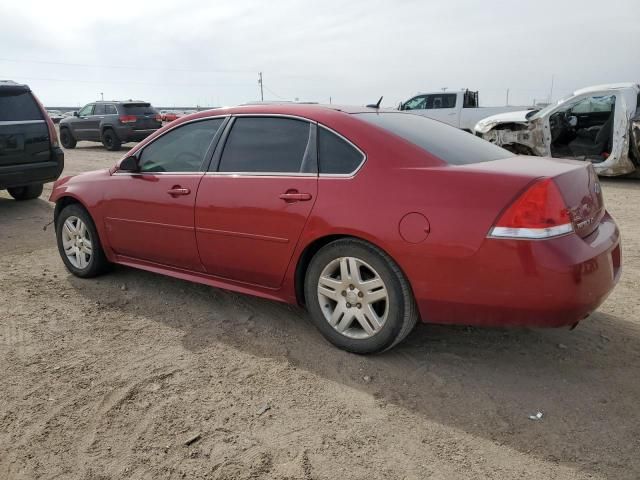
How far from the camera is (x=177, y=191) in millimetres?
3920

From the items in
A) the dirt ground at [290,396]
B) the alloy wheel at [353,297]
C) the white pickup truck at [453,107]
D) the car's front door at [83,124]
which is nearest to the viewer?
the dirt ground at [290,396]

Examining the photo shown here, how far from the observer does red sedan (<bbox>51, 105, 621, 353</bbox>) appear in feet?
8.92

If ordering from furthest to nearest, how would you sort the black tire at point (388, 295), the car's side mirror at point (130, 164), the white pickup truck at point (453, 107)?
1. the white pickup truck at point (453, 107)
2. the car's side mirror at point (130, 164)
3. the black tire at point (388, 295)

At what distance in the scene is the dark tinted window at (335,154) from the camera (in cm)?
321

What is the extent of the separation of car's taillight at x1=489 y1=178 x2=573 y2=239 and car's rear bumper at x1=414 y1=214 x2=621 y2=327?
41mm

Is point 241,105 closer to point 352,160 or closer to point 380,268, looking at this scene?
point 352,160

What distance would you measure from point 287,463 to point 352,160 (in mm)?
1698

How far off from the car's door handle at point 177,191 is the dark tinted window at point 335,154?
3.54ft

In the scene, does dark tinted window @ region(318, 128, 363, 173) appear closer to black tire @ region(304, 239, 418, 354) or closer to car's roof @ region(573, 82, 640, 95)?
black tire @ region(304, 239, 418, 354)

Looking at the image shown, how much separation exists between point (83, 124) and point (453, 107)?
41.2ft

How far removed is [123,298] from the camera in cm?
432

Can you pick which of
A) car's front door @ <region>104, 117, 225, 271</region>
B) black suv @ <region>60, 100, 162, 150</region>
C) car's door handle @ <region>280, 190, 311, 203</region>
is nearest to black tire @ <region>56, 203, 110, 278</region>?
car's front door @ <region>104, 117, 225, 271</region>

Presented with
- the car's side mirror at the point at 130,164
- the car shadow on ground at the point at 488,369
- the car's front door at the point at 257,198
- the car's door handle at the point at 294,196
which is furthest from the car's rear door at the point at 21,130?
the car's door handle at the point at 294,196

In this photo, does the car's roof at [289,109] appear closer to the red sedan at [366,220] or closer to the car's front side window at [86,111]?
the red sedan at [366,220]
